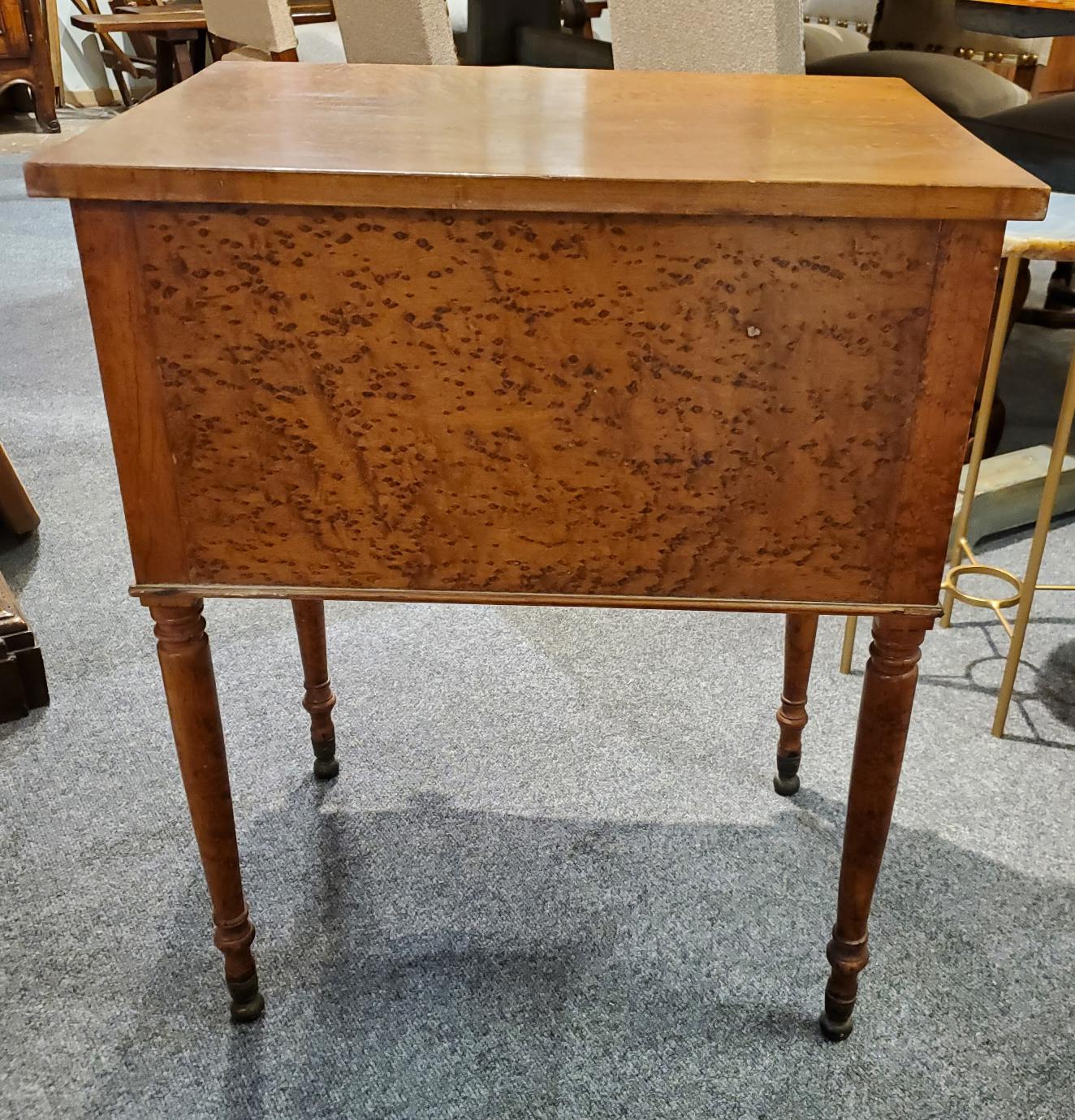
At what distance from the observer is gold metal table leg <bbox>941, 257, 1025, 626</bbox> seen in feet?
4.35

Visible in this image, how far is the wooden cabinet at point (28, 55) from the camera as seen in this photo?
4.51 metres

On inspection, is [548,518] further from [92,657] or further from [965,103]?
[965,103]

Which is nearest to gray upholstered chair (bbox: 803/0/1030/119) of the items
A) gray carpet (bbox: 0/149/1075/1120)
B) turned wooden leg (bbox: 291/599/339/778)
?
gray carpet (bbox: 0/149/1075/1120)

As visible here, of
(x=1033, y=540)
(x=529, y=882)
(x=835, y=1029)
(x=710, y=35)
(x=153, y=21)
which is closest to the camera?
(x=835, y=1029)

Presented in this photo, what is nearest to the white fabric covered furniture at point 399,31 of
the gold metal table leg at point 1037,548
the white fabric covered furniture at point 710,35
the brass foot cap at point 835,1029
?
the white fabric covered furniture at point 710,35

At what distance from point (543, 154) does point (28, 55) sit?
15.9 feet

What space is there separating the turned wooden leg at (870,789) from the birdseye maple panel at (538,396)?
0.20 feet

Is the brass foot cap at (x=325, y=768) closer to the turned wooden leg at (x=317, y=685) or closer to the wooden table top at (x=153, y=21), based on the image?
the turned wooden leg at (x=317, y=685)

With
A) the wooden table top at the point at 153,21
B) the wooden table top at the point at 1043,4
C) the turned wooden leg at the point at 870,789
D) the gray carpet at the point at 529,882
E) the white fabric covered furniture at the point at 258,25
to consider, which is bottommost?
the gray carpet at the point at 529,882

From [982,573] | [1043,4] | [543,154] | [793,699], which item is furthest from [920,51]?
[543,154]

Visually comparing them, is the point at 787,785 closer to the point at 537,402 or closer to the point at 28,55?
the point at 537,402

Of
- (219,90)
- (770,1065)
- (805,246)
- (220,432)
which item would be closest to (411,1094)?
(770,1065)

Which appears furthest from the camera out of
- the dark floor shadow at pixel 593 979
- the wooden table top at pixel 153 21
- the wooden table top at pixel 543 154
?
the wooden table top at pixel 153 21

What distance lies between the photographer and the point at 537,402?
726mm
